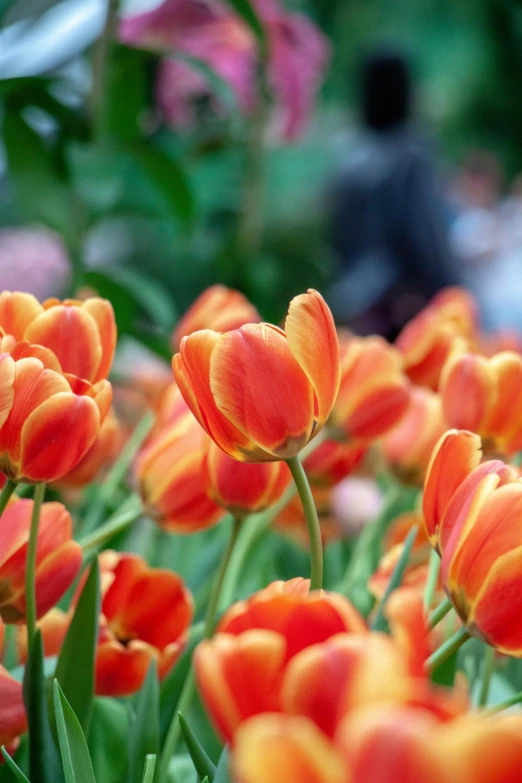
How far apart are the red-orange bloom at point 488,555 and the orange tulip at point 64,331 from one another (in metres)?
0.11

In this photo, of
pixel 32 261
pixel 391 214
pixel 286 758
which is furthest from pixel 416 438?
pixel 391 214

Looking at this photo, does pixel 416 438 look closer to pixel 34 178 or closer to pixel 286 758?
pixel 286 758

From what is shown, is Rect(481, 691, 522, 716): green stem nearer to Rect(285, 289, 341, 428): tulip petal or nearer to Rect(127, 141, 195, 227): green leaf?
Rect(285, 289, 341, 428): tulip petal

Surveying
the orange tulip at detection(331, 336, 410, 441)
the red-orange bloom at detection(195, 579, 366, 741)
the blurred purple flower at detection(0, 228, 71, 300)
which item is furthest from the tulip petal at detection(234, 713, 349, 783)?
the blurred purple flower at detection(0, 228, 71, 300)

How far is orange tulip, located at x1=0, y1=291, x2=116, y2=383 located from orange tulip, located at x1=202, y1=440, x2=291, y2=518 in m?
0.04

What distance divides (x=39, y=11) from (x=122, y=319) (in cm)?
26

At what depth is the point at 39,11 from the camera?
0.71 m

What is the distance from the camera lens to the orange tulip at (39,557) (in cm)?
26

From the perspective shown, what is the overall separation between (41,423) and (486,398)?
164 millimetres

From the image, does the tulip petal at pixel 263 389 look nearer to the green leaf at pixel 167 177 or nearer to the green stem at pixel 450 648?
the green stem at pixel 450 648

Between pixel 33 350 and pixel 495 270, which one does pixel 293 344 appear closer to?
pixel 33 350

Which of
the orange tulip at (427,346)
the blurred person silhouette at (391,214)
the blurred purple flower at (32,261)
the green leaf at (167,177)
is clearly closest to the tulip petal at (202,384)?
the orange tulip at (427,346)

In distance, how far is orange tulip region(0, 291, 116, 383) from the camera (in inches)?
10.4

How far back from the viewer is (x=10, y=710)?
24 centimetres
